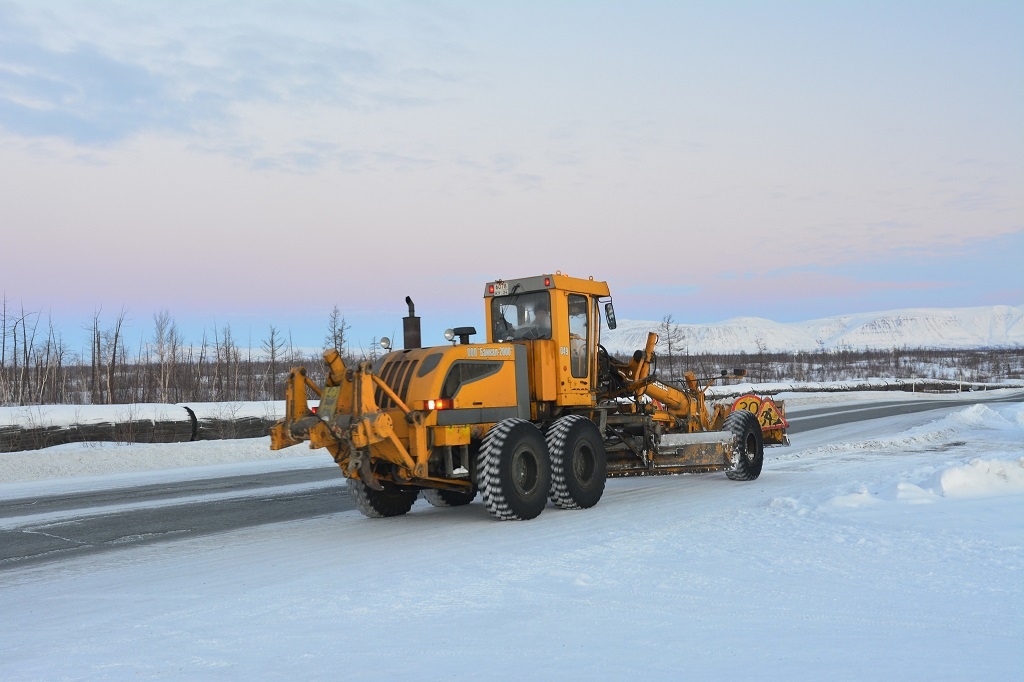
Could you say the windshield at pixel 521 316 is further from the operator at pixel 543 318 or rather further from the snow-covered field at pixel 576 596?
the snow-covered field at pixel 576 596

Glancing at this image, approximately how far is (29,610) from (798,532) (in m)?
6.80

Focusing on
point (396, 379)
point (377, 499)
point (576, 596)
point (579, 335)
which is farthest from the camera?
point (579, 335)

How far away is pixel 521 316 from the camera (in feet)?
41.9

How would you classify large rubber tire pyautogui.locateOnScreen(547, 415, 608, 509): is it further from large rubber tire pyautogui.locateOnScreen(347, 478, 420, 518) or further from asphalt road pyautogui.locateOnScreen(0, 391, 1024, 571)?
asphalt road pyautogui.locateOnScreen(0, 391, 1024, 571)

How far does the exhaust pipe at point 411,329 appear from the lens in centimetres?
1198

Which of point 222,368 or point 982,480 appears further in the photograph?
point 222,368

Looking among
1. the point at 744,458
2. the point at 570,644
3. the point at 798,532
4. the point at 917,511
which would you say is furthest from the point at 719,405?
the point at 570,644

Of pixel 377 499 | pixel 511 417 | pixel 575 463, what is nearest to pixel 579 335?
pixel 511 417

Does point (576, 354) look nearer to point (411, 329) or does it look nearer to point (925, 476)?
point (411, 329)

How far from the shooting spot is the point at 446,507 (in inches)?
516

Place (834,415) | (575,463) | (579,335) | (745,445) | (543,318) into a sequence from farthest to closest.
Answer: (834,415) < (745,445) < (579,335) < (543,318) < (575,463)

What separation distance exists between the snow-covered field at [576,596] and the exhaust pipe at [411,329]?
2.21 meters

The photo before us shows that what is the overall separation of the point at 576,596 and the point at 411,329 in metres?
5.69

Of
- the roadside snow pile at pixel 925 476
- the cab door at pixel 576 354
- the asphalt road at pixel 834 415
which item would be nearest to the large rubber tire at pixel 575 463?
the cab door at pixel 576 354
